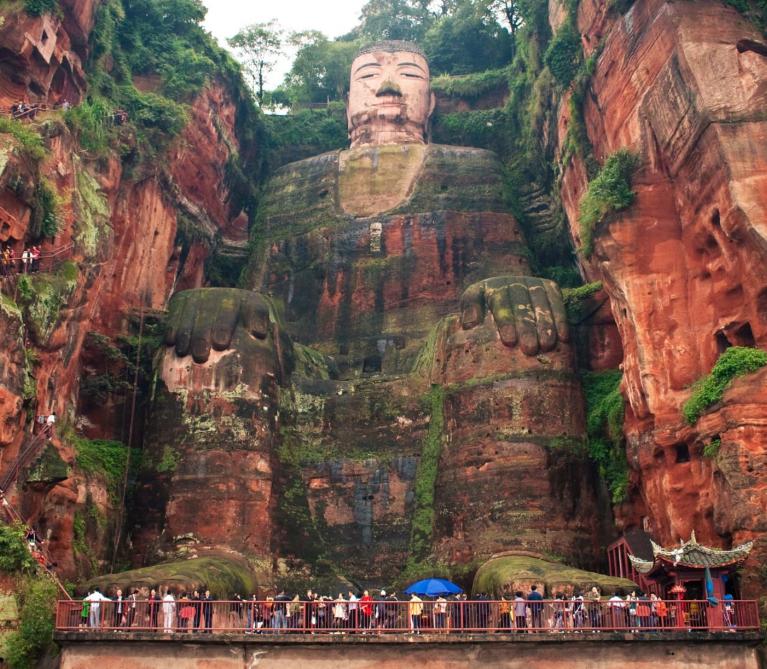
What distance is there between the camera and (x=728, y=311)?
87.3 feet

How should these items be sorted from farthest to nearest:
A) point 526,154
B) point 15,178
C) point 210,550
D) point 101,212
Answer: point 526,154 → point 101,212 → point 210,550 → point 15,178

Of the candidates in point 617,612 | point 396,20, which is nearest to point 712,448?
point 617,612

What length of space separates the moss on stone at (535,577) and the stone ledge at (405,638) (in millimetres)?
2518

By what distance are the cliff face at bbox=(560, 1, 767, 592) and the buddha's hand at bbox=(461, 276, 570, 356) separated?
177cm

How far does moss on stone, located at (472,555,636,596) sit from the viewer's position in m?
23.5

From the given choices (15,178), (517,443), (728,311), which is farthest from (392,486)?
(15,178)

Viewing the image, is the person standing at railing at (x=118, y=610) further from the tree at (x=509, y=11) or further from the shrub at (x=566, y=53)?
the tree at (x=509, y=11)

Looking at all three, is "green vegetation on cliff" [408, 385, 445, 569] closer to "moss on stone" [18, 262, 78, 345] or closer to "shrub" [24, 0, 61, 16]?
"moss on stone" [18, 262, 78, 345]

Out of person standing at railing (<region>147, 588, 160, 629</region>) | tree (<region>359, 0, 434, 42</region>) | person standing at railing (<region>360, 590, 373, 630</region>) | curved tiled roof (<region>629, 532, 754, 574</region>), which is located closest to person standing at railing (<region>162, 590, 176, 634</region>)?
person standing at railing (<region>147, 588, 160, 629</region>)

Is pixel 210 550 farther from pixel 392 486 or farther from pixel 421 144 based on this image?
pixel 421 144

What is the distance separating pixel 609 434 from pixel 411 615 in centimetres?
976

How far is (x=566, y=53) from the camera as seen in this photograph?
3372cm

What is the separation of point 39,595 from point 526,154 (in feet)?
82.4

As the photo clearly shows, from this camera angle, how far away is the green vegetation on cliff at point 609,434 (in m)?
28.4
